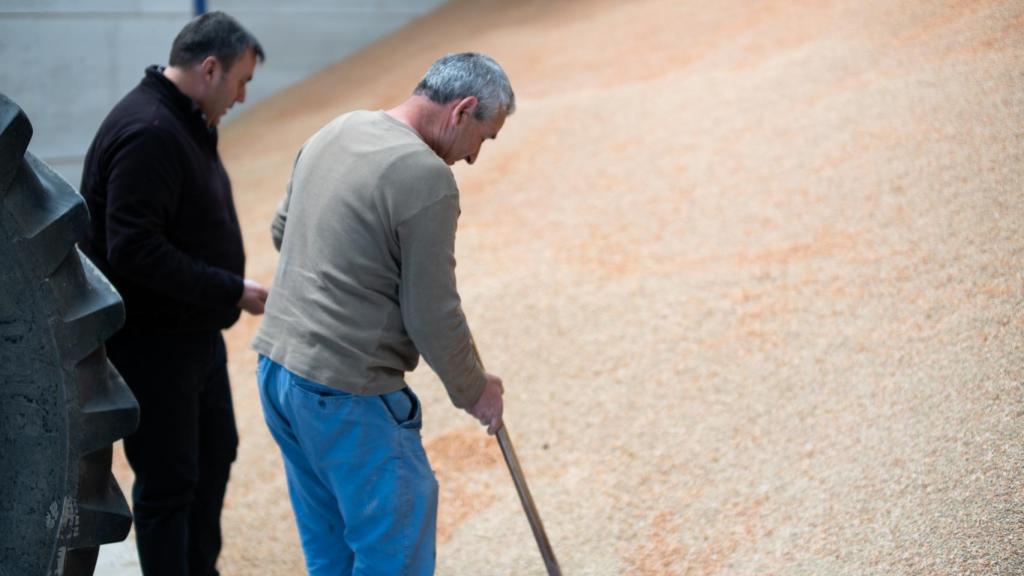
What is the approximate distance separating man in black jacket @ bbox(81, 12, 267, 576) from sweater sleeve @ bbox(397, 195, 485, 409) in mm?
748

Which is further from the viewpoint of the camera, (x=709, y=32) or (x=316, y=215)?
(x=709, y=32)

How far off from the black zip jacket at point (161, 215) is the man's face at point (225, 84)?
38mm

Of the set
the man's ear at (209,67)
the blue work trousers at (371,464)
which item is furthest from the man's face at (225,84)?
the blue work trousers at (371,464)

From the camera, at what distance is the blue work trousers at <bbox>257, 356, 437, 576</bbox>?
202 cm

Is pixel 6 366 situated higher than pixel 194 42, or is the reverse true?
pixel 194 42

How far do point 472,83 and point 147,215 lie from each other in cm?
89

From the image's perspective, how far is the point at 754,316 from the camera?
3535 millimetres

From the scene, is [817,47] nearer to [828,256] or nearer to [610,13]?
[828,256]

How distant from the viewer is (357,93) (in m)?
7.63

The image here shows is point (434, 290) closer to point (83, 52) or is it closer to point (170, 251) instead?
point (170, 251)

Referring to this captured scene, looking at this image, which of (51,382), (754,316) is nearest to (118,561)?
(51,382)

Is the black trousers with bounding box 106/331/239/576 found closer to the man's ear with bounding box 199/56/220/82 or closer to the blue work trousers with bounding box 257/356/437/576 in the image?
the blue work trousers with bounding box 257/356/437/576

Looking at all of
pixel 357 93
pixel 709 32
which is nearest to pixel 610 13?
pixel 709 32

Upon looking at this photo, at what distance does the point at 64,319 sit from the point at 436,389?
1.96 meters
